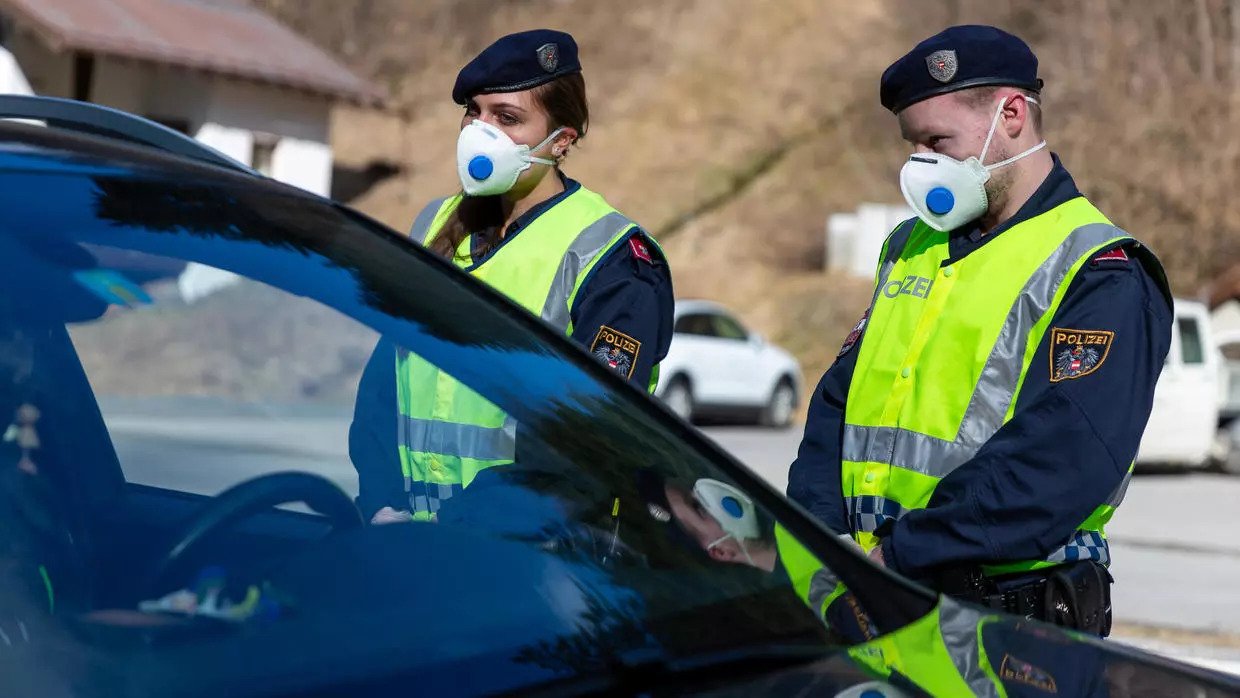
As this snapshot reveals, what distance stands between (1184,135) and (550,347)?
3296 cm

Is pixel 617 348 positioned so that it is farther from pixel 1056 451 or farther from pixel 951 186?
pixel 1056 451

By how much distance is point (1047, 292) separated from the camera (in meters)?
2.91

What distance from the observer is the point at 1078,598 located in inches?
113

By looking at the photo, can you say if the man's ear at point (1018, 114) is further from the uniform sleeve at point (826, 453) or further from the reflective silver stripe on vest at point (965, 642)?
the reflective silver stripe on vest at point (965, 642)

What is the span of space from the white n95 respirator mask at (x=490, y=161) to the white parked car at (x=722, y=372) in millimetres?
14846

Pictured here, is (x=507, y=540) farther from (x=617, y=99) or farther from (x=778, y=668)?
(x=617, y=99)

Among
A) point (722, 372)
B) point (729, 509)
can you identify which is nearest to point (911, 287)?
point (729, 509)

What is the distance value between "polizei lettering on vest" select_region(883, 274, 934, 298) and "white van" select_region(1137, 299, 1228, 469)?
45.4 feet

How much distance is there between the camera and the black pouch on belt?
2850 millimetres

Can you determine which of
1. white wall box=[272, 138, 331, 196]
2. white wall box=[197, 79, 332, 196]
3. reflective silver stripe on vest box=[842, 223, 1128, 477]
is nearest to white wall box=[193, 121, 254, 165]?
white wall box=[197, 79, 332, 196]

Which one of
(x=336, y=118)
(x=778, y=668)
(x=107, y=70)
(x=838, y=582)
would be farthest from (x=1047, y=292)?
(x=336, y=118)

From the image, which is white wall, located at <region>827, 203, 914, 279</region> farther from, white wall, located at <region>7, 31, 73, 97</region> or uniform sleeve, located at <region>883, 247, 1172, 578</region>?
uniform sleeve, located at <region>883, 247, 1172, 578</region>

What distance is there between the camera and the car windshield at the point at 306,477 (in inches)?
67.9

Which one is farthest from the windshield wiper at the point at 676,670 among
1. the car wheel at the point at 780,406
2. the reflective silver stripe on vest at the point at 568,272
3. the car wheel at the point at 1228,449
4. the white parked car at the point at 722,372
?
the car wheel at the point at 780,406
